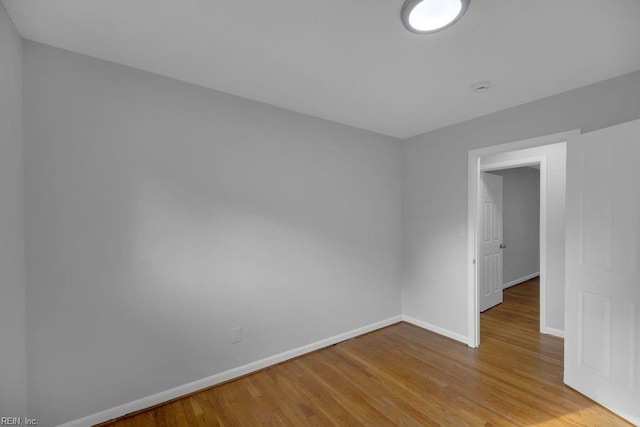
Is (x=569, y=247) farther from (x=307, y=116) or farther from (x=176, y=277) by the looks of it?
(x=176, y=277)

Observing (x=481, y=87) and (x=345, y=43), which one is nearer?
(x=345, y=43)

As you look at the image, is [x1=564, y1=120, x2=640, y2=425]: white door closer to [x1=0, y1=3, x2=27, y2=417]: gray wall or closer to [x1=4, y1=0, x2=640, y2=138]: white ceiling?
[x1=4, y1=0, x2=640, y2=138]: white ceiling

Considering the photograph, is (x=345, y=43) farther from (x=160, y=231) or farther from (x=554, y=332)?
(x=554, y=332)

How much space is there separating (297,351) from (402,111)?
2.57 m

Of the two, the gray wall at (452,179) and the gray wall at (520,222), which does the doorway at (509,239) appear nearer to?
the gray wall at (520,222)

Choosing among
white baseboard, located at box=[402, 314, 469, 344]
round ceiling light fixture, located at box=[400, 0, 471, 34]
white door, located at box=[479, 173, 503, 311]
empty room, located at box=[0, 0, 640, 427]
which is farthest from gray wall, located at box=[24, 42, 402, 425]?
white door, located at box=[479, 173, 503, 311]

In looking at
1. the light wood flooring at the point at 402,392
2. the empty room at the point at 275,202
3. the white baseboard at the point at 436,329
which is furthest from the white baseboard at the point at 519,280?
the white baseboard at the point at 436,329

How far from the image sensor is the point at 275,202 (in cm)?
256

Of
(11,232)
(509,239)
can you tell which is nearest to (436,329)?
(509,239)

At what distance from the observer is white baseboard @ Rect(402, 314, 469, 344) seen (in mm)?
3013

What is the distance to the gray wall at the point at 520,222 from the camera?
5090 millimetres

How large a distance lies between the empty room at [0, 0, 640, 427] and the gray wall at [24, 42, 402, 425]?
13mm

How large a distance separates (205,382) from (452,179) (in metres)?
3.08

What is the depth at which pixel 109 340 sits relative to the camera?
1.84 metres
